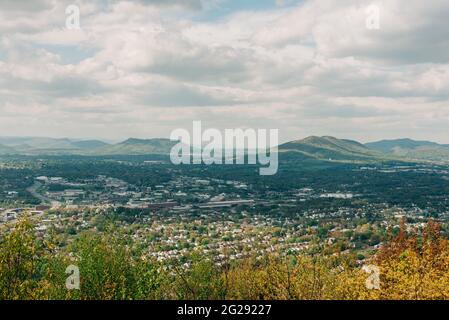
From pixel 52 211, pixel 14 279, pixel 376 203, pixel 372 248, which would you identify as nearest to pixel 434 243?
pixel 14 279

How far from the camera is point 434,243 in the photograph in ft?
127

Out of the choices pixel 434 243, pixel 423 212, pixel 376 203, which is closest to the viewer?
pixel 434 243

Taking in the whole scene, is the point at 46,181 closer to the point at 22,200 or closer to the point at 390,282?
the point at 22,200

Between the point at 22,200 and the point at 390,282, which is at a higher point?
the point at 390,282

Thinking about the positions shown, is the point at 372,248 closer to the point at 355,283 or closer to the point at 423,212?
the point at 423,212

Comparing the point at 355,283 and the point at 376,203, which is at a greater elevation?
the point at 355,283

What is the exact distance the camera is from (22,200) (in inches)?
4963

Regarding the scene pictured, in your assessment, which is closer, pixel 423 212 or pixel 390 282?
pixel 390 282
